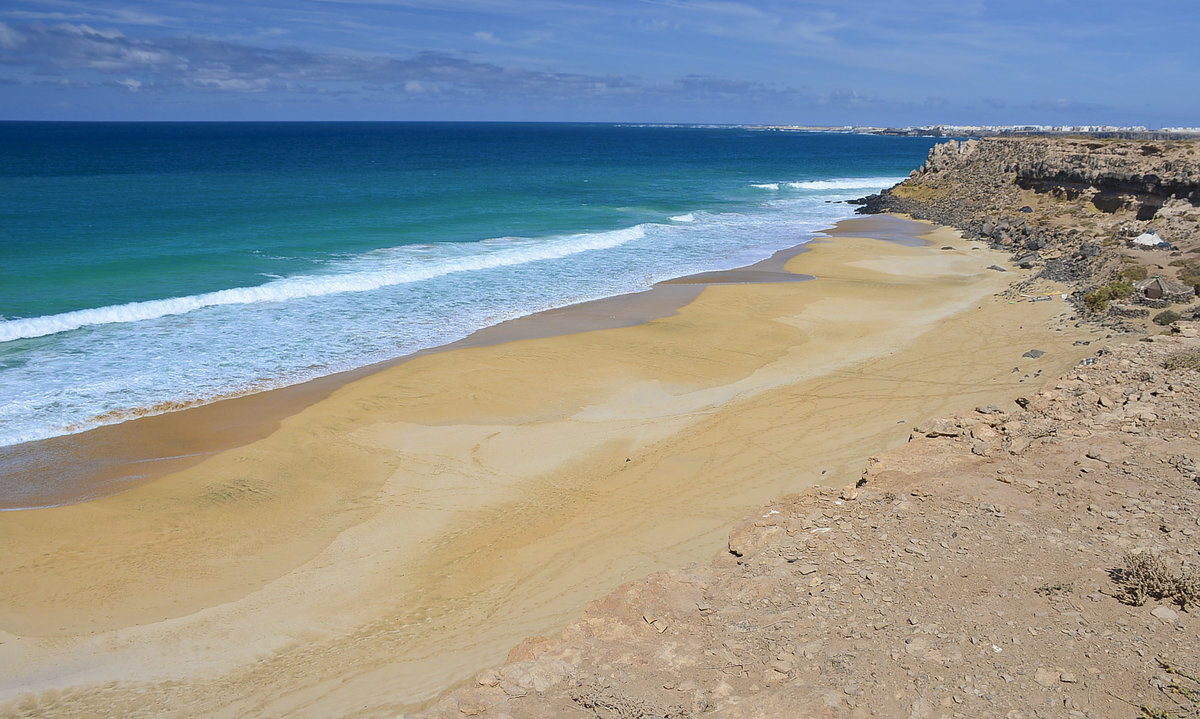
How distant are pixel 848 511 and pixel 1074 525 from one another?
88.4 inches

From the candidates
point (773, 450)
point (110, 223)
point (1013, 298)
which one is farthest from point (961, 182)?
point (110, 223)

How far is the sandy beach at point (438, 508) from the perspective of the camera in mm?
7832

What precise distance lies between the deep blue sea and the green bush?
47.0 ft

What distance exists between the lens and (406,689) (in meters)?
7.26

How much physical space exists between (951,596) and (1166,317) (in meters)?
13.5

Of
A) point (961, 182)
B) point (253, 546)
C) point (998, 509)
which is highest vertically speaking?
point (961, 182)

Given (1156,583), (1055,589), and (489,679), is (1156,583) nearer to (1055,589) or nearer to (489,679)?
(1055,589)

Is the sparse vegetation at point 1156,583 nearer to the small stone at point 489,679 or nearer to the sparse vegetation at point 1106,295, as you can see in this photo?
the small stone at point 489,679

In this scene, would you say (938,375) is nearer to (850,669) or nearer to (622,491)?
(622,491)

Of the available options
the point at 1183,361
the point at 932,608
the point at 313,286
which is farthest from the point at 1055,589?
the point at 313,286

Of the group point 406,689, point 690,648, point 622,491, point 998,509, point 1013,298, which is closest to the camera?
point 690,648

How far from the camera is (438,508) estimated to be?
10922 mm

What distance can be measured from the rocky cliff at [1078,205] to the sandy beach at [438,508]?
652 centimetres

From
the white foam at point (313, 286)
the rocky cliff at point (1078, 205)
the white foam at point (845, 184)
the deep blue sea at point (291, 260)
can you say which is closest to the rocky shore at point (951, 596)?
the deep blue sea at point (291, 260)
